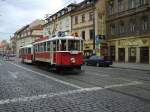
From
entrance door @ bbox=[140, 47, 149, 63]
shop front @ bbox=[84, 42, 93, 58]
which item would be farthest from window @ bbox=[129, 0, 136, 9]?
Result: shop front @ bbox=[84, 42, 93, 58]

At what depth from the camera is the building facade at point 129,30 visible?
37125mm

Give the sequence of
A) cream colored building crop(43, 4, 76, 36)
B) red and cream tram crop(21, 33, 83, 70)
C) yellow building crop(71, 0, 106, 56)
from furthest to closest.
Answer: cream colored building crop(43, 4, 76, 36) < yellow building crop(71, 0, 106, 56) < red and cream tram crop(21, 33, 83, 70)

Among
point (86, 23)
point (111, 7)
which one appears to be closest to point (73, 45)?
point (111, 7)

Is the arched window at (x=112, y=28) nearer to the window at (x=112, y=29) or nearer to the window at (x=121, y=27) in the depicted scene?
the window at (x=112, y=29)

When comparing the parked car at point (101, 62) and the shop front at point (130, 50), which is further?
the shop front at point (130, 50)

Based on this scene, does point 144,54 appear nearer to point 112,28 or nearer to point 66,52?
point 112,28

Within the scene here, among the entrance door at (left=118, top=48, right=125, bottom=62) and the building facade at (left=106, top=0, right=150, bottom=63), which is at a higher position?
the building facade at (left=106, top=0, right=150, bottom=63)

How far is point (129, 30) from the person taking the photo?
40.2 meters

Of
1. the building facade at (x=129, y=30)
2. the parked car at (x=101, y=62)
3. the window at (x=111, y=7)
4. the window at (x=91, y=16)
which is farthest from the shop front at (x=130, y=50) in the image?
the window at (x=91, y=16)

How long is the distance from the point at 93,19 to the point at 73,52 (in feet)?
88.6

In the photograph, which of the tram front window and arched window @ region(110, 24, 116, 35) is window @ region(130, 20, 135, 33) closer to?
arched window @ region(110, 24, 116, 35)

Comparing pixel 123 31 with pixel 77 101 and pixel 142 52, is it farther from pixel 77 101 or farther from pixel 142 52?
pixel 77 101

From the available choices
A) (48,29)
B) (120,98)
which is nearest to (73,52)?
(120,98)

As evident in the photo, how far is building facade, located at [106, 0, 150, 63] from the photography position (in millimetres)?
37125
